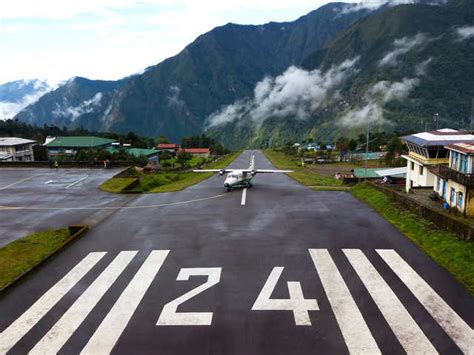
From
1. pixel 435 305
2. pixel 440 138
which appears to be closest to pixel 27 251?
pixel 435 305

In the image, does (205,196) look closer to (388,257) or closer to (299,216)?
(299,216)

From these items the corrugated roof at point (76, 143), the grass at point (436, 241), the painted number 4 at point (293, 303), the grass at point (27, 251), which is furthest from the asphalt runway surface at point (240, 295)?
the corrugated roof at point (76, 143)

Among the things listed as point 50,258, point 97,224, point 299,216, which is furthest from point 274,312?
point 97,224

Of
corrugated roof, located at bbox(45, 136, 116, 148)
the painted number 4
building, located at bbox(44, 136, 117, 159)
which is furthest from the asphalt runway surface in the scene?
corrugated roof, located at bbox(45, 136, 116, 148)

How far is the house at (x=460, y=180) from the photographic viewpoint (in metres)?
30.4

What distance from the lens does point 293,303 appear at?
16.9 meters

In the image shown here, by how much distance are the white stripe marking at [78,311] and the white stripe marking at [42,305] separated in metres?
1.00

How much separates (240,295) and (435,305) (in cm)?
837

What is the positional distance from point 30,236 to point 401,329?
24417 millimetres

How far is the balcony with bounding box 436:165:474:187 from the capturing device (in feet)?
97.5

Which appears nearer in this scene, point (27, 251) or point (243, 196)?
point (27, 251)

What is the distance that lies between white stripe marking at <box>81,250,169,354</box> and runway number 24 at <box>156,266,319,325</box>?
1.49 metres

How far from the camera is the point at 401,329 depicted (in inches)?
588

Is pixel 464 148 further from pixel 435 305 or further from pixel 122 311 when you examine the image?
pixel 122 311
